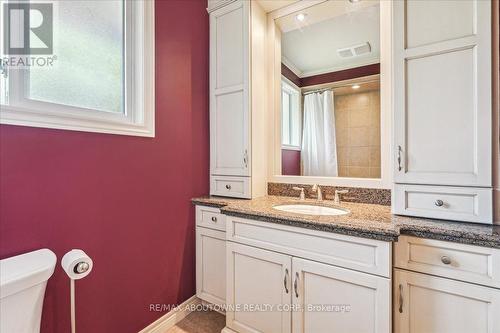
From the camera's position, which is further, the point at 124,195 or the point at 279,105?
the point at 279,105

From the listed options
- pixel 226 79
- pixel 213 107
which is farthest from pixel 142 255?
pixel 226 79

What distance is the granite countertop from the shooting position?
98 centimetres

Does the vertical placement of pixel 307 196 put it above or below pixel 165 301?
above

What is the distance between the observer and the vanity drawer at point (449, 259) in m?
0.95

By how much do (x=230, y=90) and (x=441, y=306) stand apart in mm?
1734

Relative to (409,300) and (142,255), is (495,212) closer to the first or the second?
(409,300)

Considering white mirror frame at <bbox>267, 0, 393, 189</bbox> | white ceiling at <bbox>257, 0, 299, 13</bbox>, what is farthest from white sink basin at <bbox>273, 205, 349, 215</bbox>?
white ceiling at <bbox>257, 0, 299, 13</bbox>

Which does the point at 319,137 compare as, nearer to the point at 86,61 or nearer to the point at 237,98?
the point at 237,98

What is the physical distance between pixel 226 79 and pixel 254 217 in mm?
1123

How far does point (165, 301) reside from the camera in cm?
168

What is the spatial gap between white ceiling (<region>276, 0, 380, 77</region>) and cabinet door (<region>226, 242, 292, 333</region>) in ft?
4.50

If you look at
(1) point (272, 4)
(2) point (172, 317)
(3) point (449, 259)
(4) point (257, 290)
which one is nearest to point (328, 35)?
(1) point (272, 4)

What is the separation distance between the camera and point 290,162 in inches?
77.1

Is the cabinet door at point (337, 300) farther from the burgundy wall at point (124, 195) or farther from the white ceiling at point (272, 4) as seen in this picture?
the white ceiling at point (272, 4)
